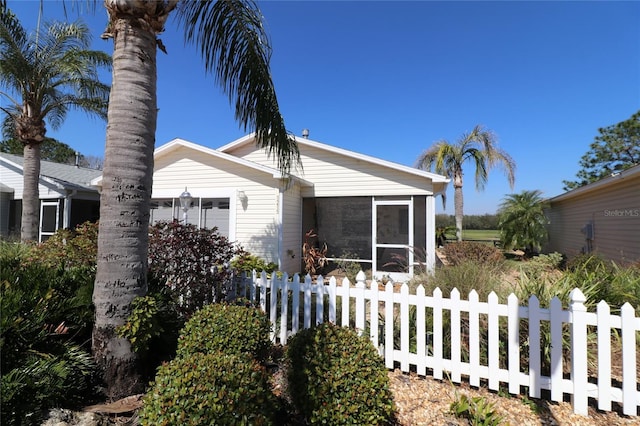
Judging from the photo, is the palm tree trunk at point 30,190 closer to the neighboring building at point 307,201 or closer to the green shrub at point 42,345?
the neighboring building at point 307,201

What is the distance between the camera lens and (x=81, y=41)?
9883 mm

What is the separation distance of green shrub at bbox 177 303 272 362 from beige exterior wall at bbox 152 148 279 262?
18.4ft

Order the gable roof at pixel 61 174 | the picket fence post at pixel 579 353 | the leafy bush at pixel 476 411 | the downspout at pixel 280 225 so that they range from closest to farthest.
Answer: the leafy bush at pixel 476 411 < the picket fence post at pixel 579 353 < the downspout at pixel 280 225 < the gable roof at pixel 61 174

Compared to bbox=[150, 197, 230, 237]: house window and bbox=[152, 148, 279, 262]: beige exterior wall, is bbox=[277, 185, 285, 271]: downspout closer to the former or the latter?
bbox=[152, 148, 279, 262]: beige exterior wall

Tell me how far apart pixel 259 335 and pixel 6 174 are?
785 inches

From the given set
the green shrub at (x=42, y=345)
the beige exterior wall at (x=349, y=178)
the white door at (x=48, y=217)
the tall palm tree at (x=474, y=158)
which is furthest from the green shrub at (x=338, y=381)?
the white door at (x=48, y=217)

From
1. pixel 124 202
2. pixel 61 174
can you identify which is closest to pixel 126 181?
pixel 124 202

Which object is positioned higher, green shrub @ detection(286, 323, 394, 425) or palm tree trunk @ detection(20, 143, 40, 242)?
palm tree trunk @ detection(20, 143, 40, 242)

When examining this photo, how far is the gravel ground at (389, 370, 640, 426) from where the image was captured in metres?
2.62

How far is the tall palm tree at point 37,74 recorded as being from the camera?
360 inches

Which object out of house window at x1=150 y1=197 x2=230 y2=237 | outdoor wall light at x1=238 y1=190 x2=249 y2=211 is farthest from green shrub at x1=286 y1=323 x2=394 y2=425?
house window at x1=150 y1=197 x2=230 y2=237

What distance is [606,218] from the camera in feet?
34.2

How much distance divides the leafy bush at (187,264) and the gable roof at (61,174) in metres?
12.2

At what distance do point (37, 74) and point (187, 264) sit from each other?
1036 centimetres
